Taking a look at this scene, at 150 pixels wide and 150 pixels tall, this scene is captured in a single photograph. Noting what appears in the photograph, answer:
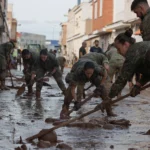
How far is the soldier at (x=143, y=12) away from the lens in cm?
838

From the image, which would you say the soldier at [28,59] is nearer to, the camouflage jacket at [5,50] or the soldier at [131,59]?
the camouflage jacket at [5,50]

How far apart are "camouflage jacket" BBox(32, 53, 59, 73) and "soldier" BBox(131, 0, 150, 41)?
5.92 meters

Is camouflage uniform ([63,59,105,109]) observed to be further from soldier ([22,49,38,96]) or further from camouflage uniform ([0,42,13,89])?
camouflage uniform ([0,42,13,89])

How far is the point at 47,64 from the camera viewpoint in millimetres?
14586

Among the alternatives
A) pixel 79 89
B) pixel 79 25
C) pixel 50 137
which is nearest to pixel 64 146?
pixel 50 137

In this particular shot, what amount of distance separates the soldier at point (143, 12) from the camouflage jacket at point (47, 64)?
592 cm

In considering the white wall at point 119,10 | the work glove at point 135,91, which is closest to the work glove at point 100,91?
the work glove at point 135,91

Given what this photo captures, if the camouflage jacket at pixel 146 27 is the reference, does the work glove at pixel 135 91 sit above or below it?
below

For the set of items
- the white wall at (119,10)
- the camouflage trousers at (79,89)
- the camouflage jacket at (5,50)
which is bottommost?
the camouflage trousers at (79,89)

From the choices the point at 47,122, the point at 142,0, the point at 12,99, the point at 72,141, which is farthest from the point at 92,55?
the point at 12,99

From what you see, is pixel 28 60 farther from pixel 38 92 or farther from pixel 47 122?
pixel 47 122

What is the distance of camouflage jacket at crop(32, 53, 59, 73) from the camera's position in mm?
14531

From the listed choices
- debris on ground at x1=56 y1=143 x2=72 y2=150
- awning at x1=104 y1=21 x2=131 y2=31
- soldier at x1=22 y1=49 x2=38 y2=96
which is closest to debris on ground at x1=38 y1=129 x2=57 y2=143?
debris on ground at x1=56 y1=143 x2=72 y2=150

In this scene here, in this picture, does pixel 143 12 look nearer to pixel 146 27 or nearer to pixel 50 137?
pixel 146 27
